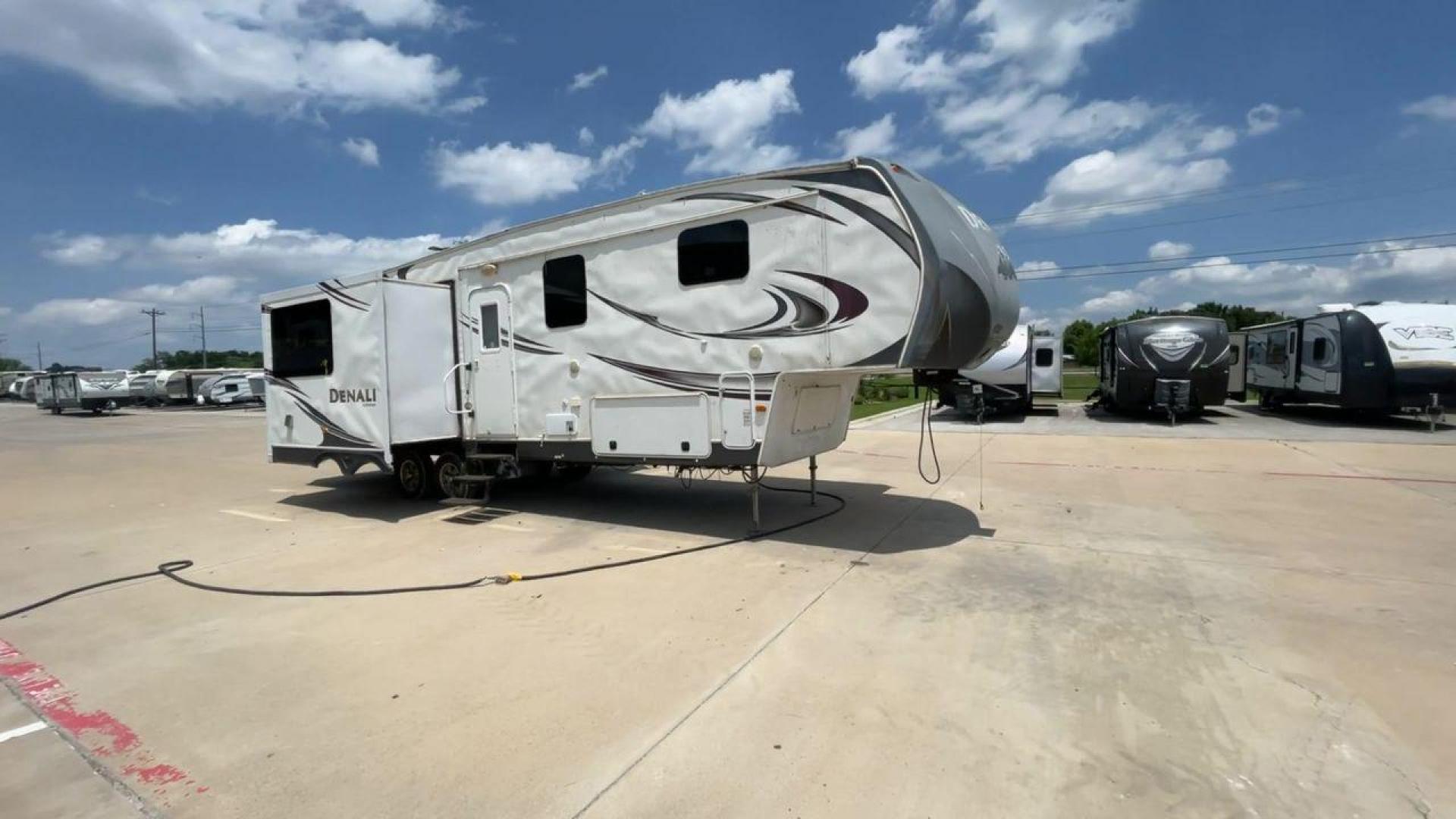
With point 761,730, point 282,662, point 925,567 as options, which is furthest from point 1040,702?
point 282,662

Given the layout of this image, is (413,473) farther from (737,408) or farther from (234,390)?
(234,390)

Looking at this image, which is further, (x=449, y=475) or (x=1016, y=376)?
(x=1016, y=376)

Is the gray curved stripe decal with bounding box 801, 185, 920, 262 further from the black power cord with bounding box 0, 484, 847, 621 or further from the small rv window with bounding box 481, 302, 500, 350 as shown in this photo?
the small rv window with bounding box 481, 302, 500, 350

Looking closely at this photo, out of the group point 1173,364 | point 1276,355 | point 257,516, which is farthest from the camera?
point 1276,355

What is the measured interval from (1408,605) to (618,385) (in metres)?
6.36

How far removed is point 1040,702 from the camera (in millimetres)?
3369

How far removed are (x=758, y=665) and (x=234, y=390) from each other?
4538cm

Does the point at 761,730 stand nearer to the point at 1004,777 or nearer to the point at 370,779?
the point at 1004,777

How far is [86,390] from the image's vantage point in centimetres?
3434

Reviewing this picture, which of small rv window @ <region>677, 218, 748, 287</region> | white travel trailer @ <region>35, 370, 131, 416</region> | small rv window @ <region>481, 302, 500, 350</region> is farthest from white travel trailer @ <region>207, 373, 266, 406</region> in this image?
small rv window @ <region>677, 218, 748, 287</region>

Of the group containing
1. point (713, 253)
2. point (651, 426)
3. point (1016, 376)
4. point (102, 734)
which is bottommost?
point (102, 734)

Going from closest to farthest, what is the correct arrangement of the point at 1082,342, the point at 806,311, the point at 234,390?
1. the point at 806,311
2. the point at 234,390
3. the point at 1082,342

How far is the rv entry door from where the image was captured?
7.80m

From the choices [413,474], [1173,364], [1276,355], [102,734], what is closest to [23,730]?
[102,734]
